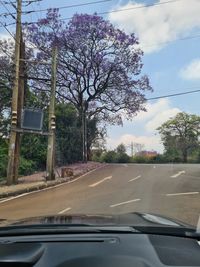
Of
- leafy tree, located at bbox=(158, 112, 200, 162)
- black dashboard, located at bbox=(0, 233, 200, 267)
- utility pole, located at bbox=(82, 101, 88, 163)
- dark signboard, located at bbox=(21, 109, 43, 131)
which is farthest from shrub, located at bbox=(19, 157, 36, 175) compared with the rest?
leafy tree, located at bbox=(158, 112, 200, 162)

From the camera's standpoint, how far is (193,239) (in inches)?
124

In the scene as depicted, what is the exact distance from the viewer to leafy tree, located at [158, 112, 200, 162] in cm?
8175

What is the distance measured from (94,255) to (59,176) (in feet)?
105

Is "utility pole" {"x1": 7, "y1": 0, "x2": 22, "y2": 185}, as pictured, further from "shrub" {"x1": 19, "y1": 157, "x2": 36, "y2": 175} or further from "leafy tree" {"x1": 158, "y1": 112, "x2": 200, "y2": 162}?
"leafy tree" {"x1": 158, "y1": 112, "x2": 200, "y2": 162}

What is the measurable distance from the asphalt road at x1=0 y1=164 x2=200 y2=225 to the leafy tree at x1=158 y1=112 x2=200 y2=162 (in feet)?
172

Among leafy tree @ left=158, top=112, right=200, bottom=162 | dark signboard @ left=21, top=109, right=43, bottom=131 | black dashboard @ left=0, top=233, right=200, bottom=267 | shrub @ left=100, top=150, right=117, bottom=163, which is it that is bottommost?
black dashboard @ left=0, top=233, right=200, bottom=267

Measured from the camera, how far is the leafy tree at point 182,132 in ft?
268

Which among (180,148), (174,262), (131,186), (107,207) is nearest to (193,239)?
(174,262)

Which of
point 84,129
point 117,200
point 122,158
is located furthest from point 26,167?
point 122,158

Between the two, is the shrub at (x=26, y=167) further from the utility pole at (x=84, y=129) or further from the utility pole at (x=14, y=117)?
the utility pole at (x=14, y=117)

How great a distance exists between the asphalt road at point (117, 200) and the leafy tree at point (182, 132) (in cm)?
5235

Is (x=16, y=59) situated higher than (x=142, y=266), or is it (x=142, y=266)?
(x=16, y=59)

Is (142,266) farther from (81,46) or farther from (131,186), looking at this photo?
(81,46)

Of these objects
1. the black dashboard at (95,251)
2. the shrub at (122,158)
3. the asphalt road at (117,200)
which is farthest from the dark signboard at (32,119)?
the shrub at (122,158)
